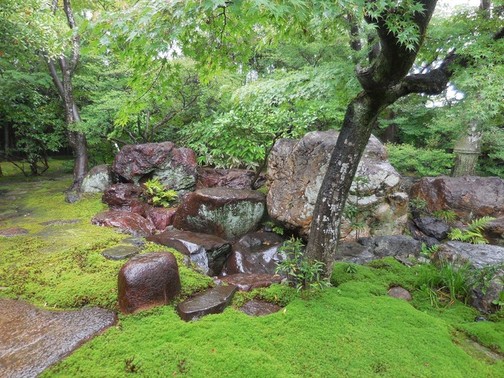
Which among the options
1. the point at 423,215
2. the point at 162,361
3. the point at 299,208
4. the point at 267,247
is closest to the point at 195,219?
the point at 267,247

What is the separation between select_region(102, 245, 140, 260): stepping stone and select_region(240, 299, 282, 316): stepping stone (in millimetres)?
2073

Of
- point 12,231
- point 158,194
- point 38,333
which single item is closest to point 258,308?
point 38,333

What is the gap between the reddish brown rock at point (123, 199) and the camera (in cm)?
792

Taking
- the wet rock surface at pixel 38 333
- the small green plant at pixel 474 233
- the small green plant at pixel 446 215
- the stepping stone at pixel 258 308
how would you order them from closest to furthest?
the wet rock surface at pixel 38 333 → the stepping stone at pixel 258 308 → the small green plant at pixel 474 233 → the small green plant at pixel 446 215

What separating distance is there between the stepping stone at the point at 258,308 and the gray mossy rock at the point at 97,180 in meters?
7.31

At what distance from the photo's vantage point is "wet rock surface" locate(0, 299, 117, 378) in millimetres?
2281

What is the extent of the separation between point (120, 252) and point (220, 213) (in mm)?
2687

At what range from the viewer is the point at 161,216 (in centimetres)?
754

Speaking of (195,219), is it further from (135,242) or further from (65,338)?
(65,338)

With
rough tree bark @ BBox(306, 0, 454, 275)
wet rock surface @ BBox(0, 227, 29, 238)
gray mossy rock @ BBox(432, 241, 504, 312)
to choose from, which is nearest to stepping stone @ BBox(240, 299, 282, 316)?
rough tree bark @ BBox(306, 0, 454, 275)

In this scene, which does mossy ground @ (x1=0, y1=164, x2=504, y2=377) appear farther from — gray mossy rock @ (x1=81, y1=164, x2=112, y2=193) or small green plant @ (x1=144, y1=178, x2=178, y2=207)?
gray mossy rock @ (x1=81, y1=164, x2=112, y2=193)

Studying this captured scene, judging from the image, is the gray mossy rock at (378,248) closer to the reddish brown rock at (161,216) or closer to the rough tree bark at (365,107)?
the rough tree bark at (365,107)

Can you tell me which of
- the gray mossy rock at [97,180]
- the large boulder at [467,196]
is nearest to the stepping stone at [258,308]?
the large boulder at [467,196]

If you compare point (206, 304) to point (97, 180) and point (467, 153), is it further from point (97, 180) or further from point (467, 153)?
point (467, 153)
